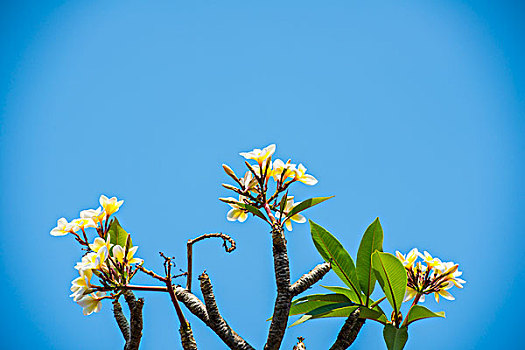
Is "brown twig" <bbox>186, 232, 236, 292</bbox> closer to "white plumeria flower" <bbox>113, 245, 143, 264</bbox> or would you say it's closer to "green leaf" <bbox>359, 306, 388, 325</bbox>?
"white plumeria flower" <bbox>113, 245, 143, 264</bbox>

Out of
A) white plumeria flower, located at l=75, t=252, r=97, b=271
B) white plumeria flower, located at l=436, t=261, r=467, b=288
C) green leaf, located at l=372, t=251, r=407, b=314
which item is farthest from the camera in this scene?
white plumeria flower, located at l=436, t=261, r=467, b=288

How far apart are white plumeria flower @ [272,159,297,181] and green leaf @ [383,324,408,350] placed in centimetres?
30

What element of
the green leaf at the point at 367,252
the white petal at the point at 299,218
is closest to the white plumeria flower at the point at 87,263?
the white petal at the point at 299,218

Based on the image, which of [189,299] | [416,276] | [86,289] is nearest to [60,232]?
[86,289]

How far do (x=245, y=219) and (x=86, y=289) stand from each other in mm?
309

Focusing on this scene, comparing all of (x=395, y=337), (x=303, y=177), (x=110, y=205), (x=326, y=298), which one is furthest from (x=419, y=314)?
(x=110, y=205)

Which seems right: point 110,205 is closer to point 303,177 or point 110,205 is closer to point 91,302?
point 91,302

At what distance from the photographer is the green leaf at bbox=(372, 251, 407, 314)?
0.79 m

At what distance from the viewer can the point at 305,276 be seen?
75 cm

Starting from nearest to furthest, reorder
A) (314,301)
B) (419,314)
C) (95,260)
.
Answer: (95,260) < (419,314) < (314,301)

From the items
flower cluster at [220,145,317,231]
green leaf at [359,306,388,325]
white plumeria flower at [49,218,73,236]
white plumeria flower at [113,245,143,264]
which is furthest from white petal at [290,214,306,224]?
white plumeria flower at [49,218,73,236]

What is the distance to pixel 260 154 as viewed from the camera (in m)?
0.85

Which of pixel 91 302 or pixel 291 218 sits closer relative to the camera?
pixel 91 302

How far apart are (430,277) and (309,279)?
0.95 ft
